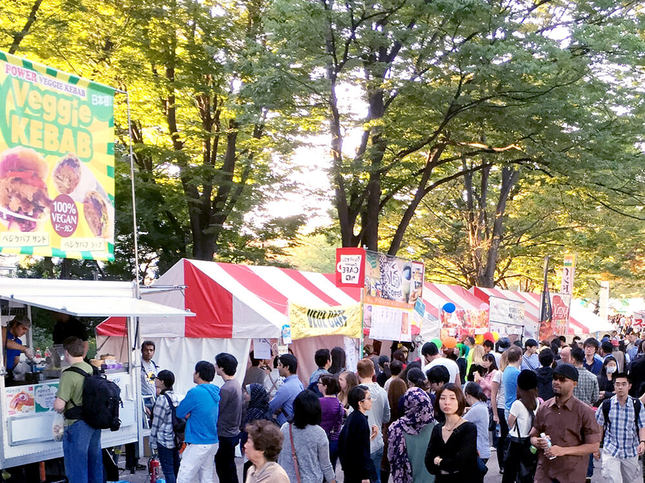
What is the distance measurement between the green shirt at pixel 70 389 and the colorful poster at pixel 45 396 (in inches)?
11.3

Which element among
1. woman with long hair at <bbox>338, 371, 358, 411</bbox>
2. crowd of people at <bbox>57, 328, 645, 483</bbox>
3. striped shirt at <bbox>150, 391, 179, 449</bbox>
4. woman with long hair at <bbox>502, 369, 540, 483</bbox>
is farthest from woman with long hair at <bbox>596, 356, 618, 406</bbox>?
striped shirt at <bbox>150, 391, 179, 449</bbox>

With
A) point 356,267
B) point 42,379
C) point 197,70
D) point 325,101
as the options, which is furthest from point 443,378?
point 197,70

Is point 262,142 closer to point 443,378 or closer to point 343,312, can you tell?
point 343,312

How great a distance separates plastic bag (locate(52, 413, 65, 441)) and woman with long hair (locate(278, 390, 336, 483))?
2.82 m

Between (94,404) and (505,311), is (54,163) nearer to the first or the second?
(94,404)

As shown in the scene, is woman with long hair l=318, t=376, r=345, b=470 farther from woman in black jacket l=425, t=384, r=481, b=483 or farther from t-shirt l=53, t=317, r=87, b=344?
t-shirt l=53, t=317, r=87, b=344

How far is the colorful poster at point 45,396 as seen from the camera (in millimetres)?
8219

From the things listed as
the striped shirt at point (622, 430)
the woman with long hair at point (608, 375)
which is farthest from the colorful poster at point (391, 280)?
the striped shirt at point (622, 430)

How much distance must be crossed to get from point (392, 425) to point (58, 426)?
3.42 m

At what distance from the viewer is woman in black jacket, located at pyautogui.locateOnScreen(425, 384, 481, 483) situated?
5.97 m

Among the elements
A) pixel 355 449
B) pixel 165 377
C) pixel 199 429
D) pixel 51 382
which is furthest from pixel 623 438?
pixel 51 382

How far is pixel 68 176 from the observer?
895 cm

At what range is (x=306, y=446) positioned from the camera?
6566mm

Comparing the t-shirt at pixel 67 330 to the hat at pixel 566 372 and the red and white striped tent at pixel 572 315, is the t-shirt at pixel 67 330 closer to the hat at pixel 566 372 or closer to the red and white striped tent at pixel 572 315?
the hat at pixel 566 372
